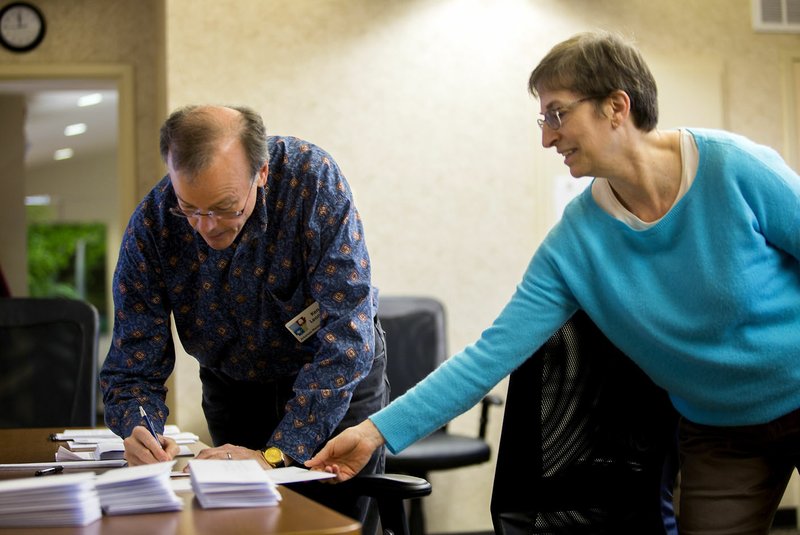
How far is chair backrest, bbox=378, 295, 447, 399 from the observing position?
394 cm

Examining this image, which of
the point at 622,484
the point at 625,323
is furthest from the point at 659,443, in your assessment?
the point at 625,323

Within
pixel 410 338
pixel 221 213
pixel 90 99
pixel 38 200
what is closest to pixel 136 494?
pixel 221 213

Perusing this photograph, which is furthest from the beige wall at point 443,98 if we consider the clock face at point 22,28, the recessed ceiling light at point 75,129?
the recessed ceiling light at point 75,129

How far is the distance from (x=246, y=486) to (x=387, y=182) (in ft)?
10.0

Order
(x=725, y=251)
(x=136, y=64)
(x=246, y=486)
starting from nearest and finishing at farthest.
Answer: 1. (x=246, y=486)
2. (x=725, y=251)
3. (x=136, y=64)

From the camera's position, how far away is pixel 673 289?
1.70m

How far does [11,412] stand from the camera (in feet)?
9.56

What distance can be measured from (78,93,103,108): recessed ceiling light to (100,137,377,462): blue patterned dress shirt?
7318 mm

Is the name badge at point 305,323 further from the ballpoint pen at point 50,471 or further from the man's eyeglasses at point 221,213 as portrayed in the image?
the ballpoint pen at point 50,471

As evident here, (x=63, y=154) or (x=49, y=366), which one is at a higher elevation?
(x=63, y=154)

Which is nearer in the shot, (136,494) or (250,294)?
(136,494)

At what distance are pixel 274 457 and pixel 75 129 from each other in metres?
9.74

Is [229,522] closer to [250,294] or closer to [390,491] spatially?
[390,491]

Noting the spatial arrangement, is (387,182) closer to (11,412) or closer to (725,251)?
(11,412)
